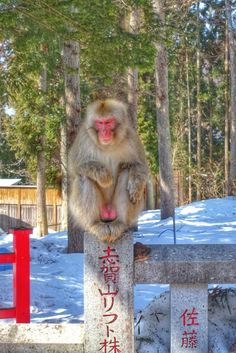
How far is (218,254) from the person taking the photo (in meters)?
3.95

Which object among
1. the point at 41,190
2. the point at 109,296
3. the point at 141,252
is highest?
the point at 41,190

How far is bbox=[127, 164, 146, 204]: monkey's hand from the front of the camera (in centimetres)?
366

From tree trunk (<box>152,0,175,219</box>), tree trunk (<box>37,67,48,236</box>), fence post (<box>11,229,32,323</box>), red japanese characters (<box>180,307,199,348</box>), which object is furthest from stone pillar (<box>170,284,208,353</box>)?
tree trunk (<box>37,67,48,236</box>)

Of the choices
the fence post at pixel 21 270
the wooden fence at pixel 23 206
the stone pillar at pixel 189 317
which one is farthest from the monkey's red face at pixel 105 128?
the wooden fence at pixel 23 206

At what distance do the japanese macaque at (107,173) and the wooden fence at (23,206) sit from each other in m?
20.3

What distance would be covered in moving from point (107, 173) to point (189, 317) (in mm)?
1257

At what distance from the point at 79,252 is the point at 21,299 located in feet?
13.2

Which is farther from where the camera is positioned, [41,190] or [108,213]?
[41,190]

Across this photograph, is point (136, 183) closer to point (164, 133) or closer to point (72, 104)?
point (72, 104)

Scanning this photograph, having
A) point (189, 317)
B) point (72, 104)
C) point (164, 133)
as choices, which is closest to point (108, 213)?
point (189, 317)

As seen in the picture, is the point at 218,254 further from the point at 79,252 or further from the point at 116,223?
the point at 79,252

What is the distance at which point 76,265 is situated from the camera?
8984 mm

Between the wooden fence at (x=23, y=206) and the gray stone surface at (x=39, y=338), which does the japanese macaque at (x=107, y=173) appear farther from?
the wooden fence at (x=23, y=206)

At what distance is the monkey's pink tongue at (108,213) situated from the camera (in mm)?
3801
